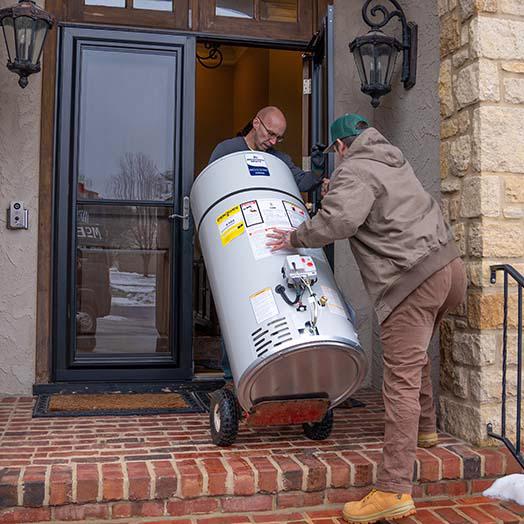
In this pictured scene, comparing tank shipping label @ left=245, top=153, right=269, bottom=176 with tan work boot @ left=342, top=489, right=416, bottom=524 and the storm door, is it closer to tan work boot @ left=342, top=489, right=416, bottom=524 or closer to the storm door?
the storm door

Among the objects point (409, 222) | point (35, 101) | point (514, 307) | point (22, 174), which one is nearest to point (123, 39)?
point (35, 101)

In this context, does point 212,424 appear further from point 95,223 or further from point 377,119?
point 377,119

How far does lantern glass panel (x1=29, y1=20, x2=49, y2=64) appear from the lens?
3.59 meters

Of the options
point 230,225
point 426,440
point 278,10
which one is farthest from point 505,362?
point 278,10

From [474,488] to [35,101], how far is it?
3197 mm

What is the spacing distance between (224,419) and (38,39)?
2.25m

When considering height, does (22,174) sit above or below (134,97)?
below

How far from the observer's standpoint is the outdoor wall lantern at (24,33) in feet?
11.6

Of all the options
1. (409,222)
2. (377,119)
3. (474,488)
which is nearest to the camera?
(409,222)

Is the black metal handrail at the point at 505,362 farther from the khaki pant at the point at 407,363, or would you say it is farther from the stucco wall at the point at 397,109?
the stucco wall at the point at 397,109

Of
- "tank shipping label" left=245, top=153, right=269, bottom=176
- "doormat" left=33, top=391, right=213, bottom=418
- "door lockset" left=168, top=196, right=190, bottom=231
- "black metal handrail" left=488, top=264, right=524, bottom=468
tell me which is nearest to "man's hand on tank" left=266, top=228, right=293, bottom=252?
"tank shipping label" left=245, top=153, right=269, bottom=176

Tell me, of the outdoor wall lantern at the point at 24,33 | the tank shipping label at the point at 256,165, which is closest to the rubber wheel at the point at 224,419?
the tank shipping label at the point at 256,165

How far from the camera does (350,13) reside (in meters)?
4.51

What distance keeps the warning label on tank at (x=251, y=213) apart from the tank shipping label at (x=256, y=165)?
195 millimetres
